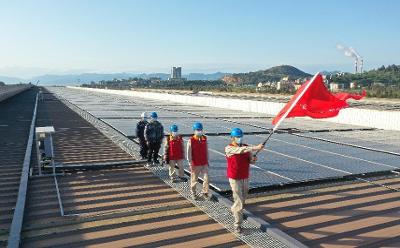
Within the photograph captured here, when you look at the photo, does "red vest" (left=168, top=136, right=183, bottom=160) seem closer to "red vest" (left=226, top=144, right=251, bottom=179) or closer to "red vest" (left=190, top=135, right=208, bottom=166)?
"red vest" (left=190, top=135, right=208, bottom=166)

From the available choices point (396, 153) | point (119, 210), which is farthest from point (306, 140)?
point (119, 210)

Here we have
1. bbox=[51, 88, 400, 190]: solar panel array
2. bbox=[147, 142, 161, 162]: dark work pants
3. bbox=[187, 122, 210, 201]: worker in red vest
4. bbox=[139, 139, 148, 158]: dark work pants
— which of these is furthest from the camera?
bbox=[139, 139, 148, 158]: dark work pants

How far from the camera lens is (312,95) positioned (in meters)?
8.23

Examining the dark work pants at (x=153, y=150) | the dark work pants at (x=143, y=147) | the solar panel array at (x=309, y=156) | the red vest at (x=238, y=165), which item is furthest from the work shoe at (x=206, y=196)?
the dark work pants at (x=143, y=147)

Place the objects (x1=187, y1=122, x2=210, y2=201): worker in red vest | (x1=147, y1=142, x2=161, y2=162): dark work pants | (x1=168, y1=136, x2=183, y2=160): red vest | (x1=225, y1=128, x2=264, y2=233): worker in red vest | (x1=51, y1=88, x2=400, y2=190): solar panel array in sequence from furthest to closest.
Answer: (x1=147, y1=142, x2=161, y2=162): dark work pants < (x1=51, y1=88, x2=400, y2=190): solar panel array < (x1=168, y1=136, x2=183, y2=160): red vest < (x1=187, y1=122, x2=210, y2=201): worker in red vest < (x1=225, y1=128, x2=264, y2=233): worker in red vest

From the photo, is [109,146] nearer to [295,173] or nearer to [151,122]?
[151,122]

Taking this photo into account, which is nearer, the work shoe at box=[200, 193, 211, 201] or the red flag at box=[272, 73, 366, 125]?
the red flag at box=[272, 73, 366, 125]

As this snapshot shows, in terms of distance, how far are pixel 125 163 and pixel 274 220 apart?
6.44 metres

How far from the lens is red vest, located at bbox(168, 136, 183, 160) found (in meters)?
11.2

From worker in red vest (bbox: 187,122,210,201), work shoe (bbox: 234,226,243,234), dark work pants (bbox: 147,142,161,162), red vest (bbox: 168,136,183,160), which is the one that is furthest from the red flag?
dark work pants (bbox: 147,142,161,162)

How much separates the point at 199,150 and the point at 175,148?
1652mm

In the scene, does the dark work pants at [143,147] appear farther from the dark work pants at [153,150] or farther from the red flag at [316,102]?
the red flag at [316,102]

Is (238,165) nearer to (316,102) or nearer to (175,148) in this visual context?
(316,102)

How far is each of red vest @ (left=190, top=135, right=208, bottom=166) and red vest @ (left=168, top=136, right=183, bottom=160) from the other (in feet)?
4.93
